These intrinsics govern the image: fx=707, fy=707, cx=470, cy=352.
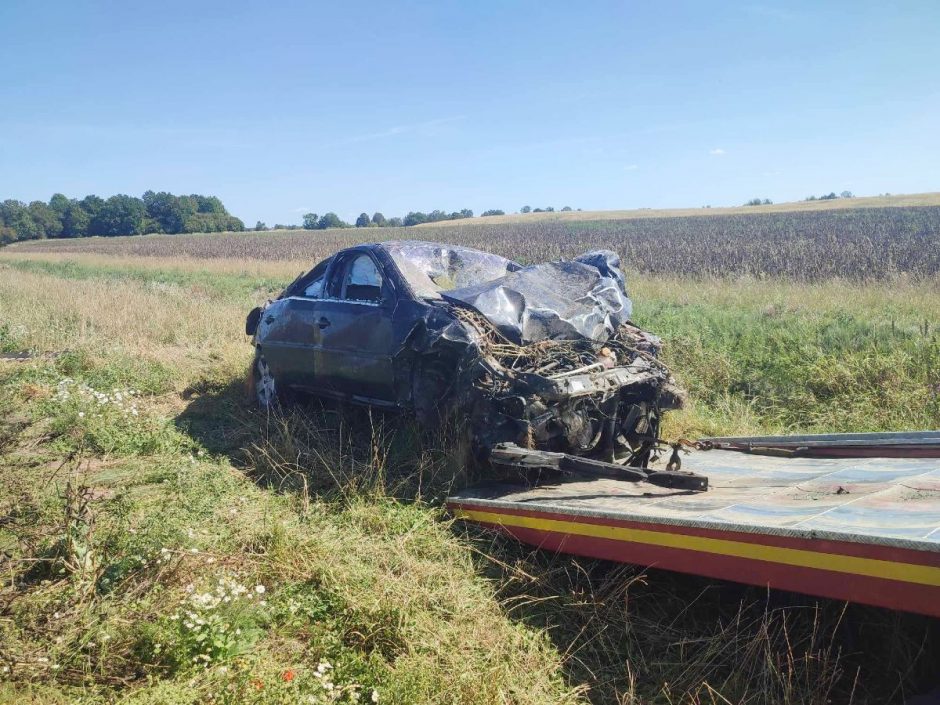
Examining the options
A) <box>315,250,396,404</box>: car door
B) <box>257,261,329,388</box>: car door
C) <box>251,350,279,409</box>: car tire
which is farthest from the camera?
<box>251,350,279,409</box>: car tire

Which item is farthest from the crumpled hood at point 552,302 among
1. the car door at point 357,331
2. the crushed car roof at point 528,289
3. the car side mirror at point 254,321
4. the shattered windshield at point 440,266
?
the car side mirror at point 254,321

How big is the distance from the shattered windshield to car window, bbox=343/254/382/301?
209mm

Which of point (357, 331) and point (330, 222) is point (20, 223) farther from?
point (357, 331)

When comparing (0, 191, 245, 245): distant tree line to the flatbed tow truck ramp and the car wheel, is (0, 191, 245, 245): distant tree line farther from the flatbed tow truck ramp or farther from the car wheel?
the flatbed tow truck ramp

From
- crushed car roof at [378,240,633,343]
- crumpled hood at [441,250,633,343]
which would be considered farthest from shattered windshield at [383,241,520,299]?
crumpled hood at [441,250,633,343]

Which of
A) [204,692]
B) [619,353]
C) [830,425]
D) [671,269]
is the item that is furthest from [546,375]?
[671,269]

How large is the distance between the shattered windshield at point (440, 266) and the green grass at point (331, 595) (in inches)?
49.3

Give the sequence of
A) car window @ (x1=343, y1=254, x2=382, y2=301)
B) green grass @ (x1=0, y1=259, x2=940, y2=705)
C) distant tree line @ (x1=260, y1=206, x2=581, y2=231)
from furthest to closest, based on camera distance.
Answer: distant tree line @ (x1=260, y1=206, x2=581, y2=231), car window @ (x1=343, y1=254, x2=382, y2=301), green grass @ (x1=0, y1=259, x2=940, y2=705)

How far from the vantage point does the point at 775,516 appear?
3287 millimetres

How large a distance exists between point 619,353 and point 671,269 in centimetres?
1451

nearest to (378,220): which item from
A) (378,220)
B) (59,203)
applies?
(378,220)

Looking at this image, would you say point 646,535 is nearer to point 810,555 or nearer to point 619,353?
point 810,555

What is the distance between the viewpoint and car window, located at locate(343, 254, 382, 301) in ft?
18.8

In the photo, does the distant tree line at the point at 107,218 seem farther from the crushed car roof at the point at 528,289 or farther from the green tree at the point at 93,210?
the crushed car roof at the point at 528,289
